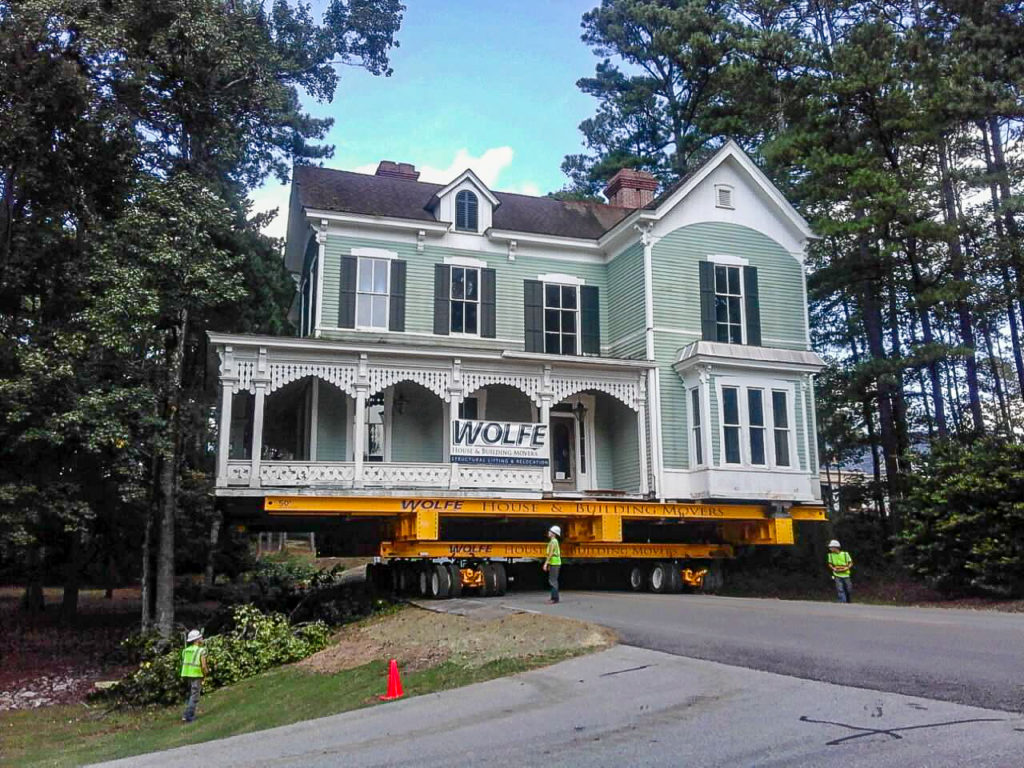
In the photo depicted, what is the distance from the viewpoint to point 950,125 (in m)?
25.4

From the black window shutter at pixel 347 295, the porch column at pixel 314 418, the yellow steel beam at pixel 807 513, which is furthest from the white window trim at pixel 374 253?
the yellow steel beam at pixel 807 513

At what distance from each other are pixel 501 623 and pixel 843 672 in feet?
18.5

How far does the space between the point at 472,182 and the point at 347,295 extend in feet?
15.2

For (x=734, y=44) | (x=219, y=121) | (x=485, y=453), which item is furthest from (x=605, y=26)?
(x=485, y=453)

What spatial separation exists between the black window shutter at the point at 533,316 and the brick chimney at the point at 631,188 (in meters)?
5.89

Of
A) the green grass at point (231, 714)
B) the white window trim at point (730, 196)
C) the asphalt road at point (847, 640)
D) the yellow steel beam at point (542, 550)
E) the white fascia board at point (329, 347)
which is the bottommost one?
the green grass at point (231, 714)

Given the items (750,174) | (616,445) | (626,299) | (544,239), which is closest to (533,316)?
(544,239)

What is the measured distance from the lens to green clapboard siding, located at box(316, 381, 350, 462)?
21750mm

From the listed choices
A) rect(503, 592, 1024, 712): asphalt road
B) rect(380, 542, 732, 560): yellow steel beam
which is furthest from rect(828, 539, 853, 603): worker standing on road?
rect(380, 542, 732, 560): yellow steel beam

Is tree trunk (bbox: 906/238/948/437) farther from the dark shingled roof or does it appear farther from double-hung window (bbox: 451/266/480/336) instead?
double-hung window (bbox: 451/266/480/336)

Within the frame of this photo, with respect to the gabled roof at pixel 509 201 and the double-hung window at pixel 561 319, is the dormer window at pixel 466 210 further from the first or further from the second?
the double-hung window at pixel 561 319

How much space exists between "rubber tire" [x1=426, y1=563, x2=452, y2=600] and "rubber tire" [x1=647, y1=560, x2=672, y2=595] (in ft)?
18.5

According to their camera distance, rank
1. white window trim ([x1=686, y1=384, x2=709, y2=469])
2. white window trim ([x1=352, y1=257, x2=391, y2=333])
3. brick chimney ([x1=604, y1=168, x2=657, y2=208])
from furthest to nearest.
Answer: brick chimney ([x1=604, y1=168, x2=657, y2=208]), white window trim ([x1=352, y1=257, x2=391, y2=333]), white window trim ([x1=686, y1=384, x2=709, y2=469])

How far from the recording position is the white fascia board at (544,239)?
78.3 ft
